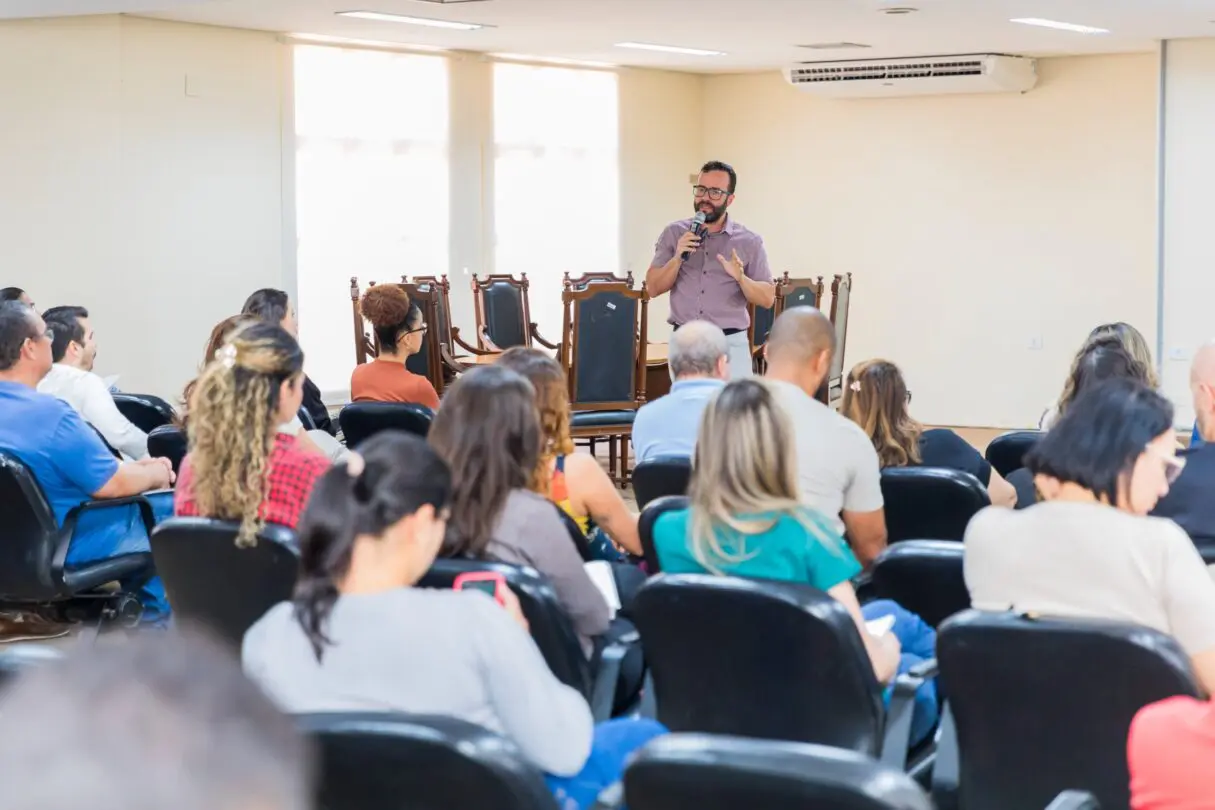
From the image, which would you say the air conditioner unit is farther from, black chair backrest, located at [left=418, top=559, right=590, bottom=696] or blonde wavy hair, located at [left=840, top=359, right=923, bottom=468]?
black chair backrest, located at [left=418, top=559, right=590, bottom=696]

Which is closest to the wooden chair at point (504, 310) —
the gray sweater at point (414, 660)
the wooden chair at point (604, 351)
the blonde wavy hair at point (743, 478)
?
the wooden chair at point (604, 351)

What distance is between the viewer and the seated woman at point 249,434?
3377 millimetres

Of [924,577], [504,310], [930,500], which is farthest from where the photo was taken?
[504,310]

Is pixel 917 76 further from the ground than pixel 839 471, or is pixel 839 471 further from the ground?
pixel 917 76

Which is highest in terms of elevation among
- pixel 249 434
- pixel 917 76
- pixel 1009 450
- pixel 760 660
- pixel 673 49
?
pixel 673 49

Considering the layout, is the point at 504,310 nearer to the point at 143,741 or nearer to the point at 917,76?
the point at 917,76

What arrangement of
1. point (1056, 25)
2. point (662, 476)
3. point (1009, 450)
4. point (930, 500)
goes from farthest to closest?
point (1056, 25) < point (1009, 450) < point (662, 476) < point (930, 500)

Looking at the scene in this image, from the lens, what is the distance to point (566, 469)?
12.0 ft

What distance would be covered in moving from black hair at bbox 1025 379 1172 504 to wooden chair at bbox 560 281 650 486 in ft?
19.2

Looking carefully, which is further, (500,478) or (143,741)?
(500,478)

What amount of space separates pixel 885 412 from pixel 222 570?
1.99 metres

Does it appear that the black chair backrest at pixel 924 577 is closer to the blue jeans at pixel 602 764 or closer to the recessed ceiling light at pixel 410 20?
the blue jeans at pixel 602 764

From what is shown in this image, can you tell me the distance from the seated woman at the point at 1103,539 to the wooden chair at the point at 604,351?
584cm

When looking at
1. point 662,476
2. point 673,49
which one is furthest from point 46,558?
point 673,49
